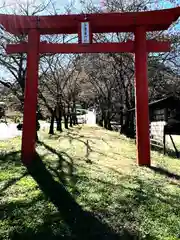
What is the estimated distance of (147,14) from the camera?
7277 millimetres

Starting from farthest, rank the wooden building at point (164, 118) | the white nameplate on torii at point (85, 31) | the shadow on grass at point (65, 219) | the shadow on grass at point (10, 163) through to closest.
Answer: the wooden building at point (164, 118), the white nameplate on torii at point (85, 31), the shadow on grass at point (10, 163), the shadow on grass at point (65, 219)

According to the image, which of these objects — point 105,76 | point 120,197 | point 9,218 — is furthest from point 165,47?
point 105,76

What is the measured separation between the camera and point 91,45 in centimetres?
745

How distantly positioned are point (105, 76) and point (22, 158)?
14.8 m

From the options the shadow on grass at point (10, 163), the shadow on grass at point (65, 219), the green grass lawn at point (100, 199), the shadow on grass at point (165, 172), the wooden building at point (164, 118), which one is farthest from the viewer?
the wooden building at point (164, 118)

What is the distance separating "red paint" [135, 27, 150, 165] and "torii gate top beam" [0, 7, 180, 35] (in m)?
0.30

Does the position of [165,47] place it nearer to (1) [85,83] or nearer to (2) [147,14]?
(2) [147,14]

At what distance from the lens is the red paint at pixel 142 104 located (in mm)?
7266

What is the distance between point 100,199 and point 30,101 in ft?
12.4

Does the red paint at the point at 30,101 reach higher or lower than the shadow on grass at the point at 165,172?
higher

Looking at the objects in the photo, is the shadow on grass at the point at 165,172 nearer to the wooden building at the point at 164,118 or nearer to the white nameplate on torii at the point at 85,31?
the wooden building at the point at 164,118

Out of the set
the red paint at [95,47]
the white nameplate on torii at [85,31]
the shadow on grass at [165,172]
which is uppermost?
the white nameplate on torii at [85,31]

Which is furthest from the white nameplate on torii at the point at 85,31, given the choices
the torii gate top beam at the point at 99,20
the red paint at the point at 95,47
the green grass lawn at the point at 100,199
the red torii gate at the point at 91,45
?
the green grass lawn at the point at 100,199

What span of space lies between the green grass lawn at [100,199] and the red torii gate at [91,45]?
79 centimetres
